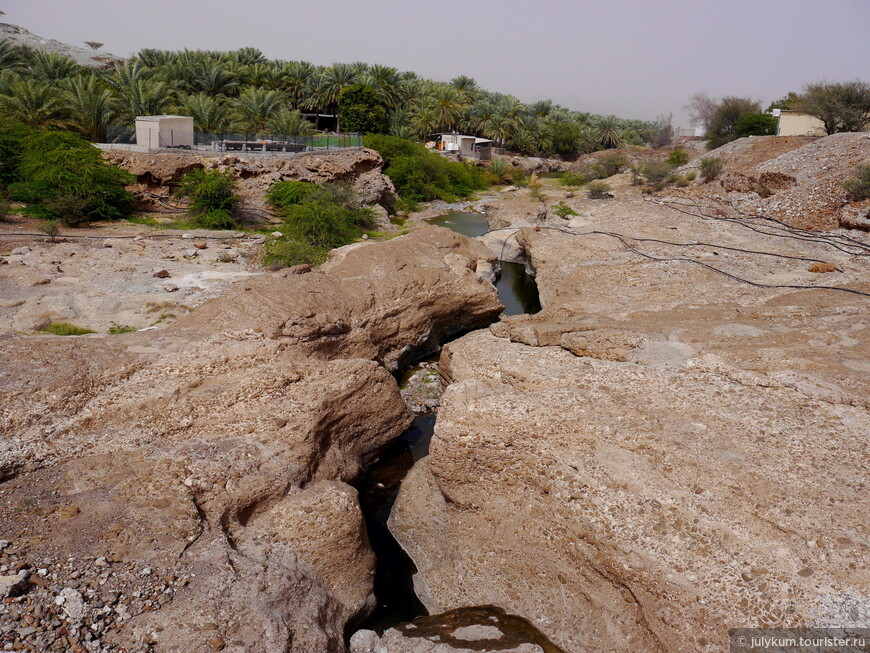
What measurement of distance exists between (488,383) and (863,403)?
3999mm

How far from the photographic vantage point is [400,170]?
30203 mm

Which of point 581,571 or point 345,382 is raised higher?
point 345,382

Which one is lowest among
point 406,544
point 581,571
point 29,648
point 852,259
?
point 406,544

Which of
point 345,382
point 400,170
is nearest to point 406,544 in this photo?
point 345,382

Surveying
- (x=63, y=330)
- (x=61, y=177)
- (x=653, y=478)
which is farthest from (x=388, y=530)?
(x=61, y=177)

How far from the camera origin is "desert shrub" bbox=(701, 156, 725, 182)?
2853 centimetres

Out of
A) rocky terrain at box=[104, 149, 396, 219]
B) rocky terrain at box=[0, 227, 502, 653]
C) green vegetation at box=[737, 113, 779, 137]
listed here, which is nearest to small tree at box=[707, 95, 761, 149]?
green vegetation at box=[737, 113, 779, 137]

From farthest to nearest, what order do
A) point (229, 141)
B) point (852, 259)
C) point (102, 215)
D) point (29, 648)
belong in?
point (229, 141)
point (102, 215)
point (852, 259)
point (29, 648)

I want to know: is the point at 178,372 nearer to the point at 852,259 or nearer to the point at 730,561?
the point at 730,561

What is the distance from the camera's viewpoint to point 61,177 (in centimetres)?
1914

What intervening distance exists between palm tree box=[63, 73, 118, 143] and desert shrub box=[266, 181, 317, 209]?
7134 millimetres

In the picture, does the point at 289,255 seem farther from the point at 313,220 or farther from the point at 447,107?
the point at 447,107

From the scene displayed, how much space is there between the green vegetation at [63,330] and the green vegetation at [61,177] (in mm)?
9568

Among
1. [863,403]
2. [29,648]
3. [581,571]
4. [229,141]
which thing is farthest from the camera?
[229,141]
